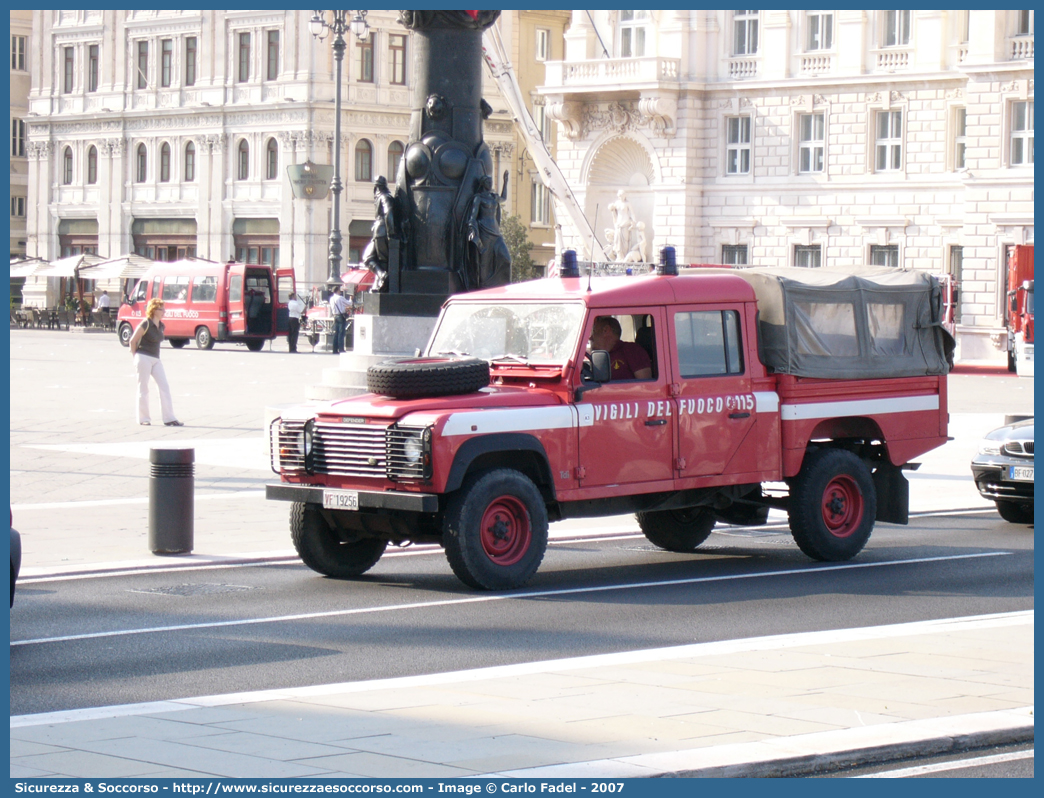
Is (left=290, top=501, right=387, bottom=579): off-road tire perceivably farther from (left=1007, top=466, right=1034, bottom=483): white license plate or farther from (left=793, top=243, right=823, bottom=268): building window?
(left=793, top=243, right=823, bottom=268): building window

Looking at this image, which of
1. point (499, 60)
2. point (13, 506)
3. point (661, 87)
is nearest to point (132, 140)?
point (499, 60)

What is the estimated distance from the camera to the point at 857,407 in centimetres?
1416

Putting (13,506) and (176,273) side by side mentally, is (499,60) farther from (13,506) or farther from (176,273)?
(13,506)

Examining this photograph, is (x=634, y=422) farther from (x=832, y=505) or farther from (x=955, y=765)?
(x=955, y=765)

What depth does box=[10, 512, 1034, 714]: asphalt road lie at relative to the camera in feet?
30.7

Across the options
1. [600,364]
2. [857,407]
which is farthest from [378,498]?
[857,407]

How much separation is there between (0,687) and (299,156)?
72.4m

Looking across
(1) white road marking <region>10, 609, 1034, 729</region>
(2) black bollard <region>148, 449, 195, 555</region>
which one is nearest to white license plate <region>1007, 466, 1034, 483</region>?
(1) white road marking <region>10, 609, 1034, 729</region>

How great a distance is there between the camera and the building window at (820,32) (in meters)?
57.7

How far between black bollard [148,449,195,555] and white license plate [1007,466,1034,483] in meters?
7.28

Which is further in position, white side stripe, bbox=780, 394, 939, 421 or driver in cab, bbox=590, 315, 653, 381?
white side stripe, bbox=780, 394, 939, 421

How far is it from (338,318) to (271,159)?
95.7 feet

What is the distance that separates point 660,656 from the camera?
952 cm

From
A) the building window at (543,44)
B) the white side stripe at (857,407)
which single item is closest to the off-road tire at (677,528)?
the white side stripe at (857,407)
